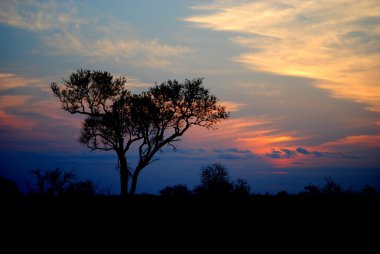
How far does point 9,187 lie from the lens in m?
17.5

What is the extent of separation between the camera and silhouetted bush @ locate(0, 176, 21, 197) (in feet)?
55.5

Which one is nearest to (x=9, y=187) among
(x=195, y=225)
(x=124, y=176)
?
(x=195, y=225)

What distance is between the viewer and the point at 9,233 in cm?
894

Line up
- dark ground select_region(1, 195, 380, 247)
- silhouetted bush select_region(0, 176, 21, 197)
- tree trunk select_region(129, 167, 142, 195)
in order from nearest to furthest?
dark ground select_region(1, 195, 380, 247), silhouetted bush select_region(0, 176, 21, 197), tree trunk select_region(129, 167, 142, 195)

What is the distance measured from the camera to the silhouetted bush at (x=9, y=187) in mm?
16922

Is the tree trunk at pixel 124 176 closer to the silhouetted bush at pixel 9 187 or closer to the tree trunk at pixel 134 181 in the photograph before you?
the tree trunk at pixel 134 181

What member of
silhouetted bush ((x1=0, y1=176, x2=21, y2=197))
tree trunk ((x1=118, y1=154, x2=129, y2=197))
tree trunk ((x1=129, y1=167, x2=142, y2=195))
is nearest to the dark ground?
silhouetted bush ((x1=0, y1=176, x2=21, y2=197))

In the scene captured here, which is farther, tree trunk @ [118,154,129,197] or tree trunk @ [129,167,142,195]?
tree trunk @ [118,154,129,197]

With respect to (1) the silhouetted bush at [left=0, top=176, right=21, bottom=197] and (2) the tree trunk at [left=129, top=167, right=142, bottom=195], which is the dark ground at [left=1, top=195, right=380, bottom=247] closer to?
(1) the silhouetted bush at [left=0, top=176, right=21, bottom=197]

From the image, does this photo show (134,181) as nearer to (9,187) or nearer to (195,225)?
(9,187)

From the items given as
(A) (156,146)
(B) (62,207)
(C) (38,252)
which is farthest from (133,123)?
(C) (38,252)

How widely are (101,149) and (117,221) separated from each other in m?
25.5

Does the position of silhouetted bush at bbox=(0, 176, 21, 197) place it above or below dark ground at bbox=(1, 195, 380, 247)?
above

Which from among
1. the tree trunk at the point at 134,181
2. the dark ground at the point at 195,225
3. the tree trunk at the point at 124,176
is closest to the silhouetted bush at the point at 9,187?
the dark ground at the point at 195,225
